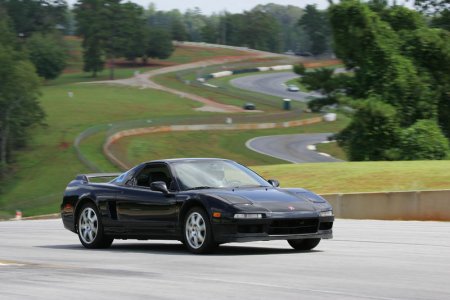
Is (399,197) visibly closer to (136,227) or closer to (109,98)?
(136,227)

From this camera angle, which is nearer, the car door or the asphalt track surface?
the asphalt track surface

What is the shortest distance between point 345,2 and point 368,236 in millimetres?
33186

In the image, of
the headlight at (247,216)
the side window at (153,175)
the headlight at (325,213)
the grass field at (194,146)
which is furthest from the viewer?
the grass field at (194,146)

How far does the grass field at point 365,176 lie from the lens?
2461 cm

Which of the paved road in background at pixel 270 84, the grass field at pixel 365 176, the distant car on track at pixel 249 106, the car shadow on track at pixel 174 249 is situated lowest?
the paved road in background at pixel 270 84

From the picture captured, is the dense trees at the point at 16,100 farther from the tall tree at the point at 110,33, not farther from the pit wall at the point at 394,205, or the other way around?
the pit wall at the point at 394,205

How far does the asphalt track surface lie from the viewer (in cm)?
927

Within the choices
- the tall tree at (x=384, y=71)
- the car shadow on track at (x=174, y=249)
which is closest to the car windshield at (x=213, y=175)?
the car shadow on track at (x=174, y=249)

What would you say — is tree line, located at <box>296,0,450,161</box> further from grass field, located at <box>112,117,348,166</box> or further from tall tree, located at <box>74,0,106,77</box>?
tall tree, located at <box>74,0,106,77</box>

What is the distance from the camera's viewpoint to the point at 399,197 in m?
23.0

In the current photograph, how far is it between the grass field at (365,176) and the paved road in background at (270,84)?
10297cm

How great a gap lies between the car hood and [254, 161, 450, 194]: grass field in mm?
11094

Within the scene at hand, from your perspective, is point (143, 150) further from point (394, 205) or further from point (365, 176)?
point (394, 205)

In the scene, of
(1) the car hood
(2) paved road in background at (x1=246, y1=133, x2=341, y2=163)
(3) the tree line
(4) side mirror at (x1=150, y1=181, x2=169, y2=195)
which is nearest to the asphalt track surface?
(1) the car hood
